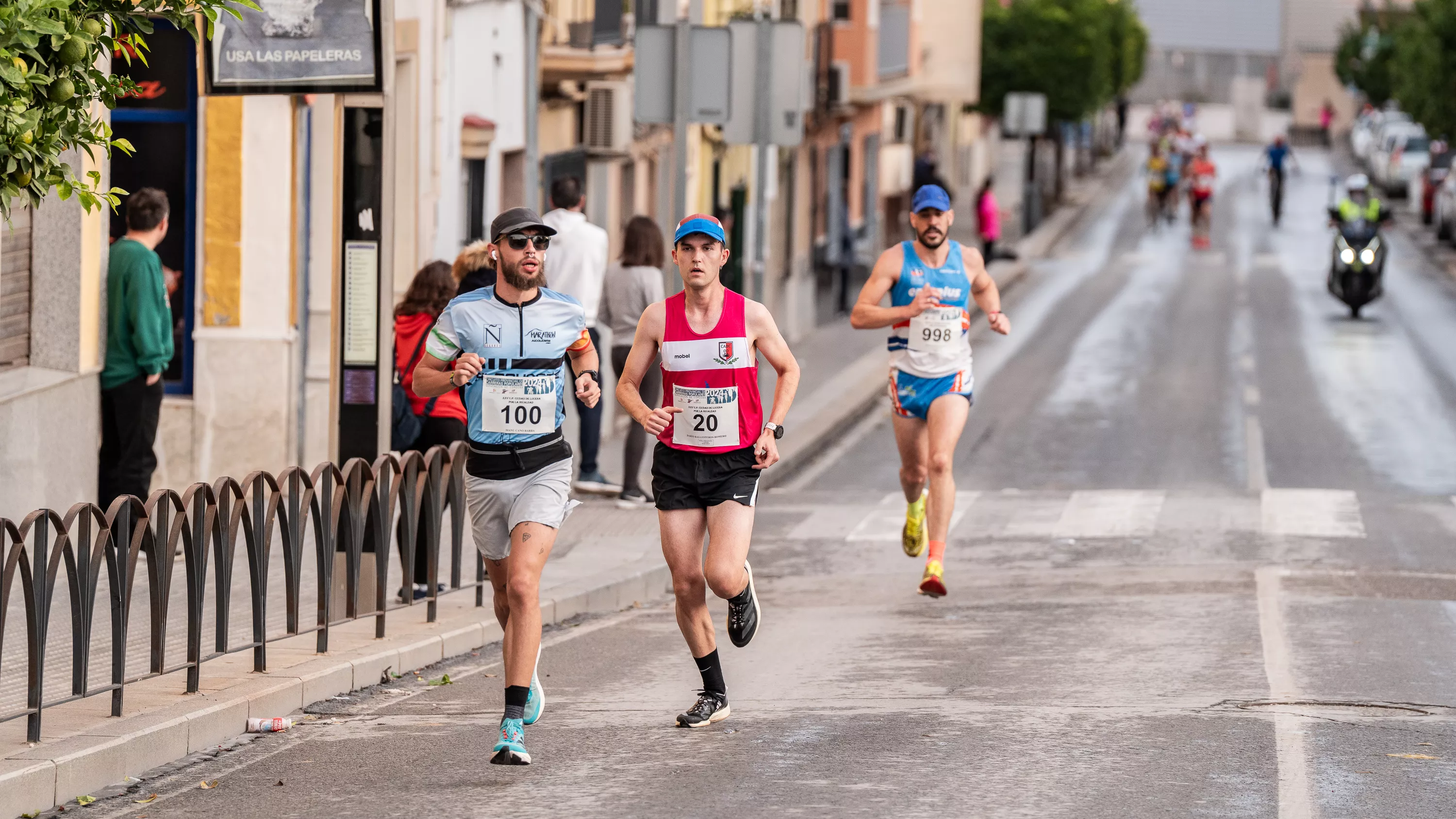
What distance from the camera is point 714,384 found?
8141mm

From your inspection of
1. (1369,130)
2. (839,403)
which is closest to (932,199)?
(839,403)

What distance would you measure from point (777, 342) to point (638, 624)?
336cm

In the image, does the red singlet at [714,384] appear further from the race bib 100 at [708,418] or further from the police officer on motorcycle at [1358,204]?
the police officer on motorcycle at [1358,204]

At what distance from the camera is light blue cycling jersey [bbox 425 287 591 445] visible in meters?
7.74

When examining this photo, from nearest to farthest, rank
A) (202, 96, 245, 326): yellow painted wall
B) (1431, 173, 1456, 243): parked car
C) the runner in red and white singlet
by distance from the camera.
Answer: the runner in red and white singlet < (202, 96, 245, 326): yellow painted wall < (1431, 173, 1456, 243): parked car

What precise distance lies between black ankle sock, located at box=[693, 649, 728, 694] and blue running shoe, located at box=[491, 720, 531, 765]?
3.06 feet

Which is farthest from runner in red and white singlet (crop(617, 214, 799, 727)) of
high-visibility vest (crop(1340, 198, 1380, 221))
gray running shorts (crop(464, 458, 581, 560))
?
high-visibility vest (crop(1340, 198, 1380, 221))

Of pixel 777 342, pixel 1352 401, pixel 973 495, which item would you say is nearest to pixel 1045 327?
pixel 1352 401

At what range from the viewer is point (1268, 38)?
110 m

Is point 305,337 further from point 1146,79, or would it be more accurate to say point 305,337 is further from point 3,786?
point 1146,79

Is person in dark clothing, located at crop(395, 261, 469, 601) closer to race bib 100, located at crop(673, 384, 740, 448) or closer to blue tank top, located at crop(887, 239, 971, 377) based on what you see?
blue tank top, located at crop(887, 239, 971, 377)

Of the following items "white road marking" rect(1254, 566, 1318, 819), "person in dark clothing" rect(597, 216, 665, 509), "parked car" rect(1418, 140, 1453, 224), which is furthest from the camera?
"parked car" rect(1418, 140, 1453, 224)

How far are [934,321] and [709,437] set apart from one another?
12.6 feet

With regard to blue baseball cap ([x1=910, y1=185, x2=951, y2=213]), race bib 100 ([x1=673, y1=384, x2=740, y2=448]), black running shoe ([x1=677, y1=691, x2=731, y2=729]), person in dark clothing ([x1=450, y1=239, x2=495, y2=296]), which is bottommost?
black running shoe ([x1=677, y1=691, x2=731, y2=729])
